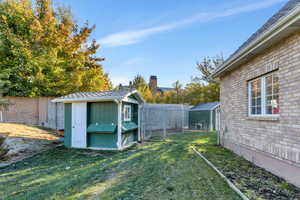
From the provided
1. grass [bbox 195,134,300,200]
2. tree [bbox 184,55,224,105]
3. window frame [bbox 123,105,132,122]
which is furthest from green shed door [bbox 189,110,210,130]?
grass [bbox 195,134,300,200]

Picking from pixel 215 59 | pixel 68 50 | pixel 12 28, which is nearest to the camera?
pixel 12 28

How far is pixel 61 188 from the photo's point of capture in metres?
3.63

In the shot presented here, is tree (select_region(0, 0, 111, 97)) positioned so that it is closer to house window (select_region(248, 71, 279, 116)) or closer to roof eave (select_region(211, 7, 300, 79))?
roof eave (select_region(211, 7, 300, 79))

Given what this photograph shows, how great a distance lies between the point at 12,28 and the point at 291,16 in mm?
16077

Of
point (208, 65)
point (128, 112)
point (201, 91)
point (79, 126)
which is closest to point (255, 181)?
point (128, 112)

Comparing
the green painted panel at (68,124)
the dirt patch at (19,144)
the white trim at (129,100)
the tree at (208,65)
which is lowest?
the dirt patch at (19,144)

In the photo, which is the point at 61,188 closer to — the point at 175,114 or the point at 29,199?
the point at 29,199

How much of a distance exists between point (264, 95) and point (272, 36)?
1741 mm

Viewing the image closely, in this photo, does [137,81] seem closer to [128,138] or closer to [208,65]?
[208,65]

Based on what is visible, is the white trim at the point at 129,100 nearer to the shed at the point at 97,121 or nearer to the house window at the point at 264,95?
the shed at the point at 97,121

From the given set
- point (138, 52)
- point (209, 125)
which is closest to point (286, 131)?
→ point (209, 125)

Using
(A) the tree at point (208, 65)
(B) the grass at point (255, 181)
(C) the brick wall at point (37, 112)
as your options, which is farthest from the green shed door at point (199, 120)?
(C) the brick wall at point (37, 112)

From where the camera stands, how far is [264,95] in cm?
474

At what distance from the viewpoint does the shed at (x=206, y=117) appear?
47.7 ft
